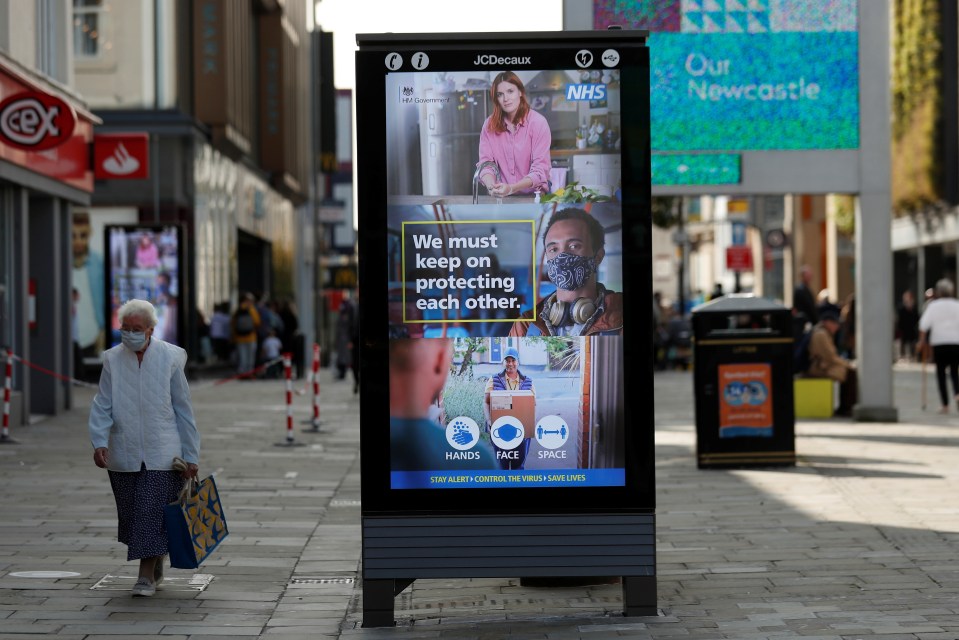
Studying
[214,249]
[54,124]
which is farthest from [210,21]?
[54,124]

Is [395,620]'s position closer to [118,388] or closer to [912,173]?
[118,388]

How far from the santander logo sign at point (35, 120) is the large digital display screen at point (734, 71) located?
19.2 feet

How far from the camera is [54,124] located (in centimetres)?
1800

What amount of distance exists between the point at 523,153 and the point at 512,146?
0.06 m

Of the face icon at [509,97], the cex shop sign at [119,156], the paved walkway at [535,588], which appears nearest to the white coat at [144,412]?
the paved walkway at [535,588]

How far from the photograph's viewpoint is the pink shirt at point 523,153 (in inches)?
290

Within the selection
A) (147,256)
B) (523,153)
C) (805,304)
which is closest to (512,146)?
(523,153)

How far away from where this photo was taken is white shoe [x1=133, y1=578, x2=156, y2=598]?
827 centimetres

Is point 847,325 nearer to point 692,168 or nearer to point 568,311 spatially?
point 692,168

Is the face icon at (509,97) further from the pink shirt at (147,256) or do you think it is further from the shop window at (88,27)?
the shop window at (88,27)

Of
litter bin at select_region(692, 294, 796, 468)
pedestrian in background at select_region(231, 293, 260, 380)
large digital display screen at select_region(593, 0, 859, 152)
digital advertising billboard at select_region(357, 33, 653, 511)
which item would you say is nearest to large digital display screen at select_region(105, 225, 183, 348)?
pedestrian in background at select_region(231, 293, 260, 380)

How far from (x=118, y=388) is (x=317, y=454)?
783 cm

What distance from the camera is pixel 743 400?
45.8 ft

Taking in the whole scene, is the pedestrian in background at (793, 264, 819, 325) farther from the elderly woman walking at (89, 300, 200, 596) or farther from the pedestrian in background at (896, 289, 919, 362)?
the pedestrian in background at (896, 289, 919, 362)
